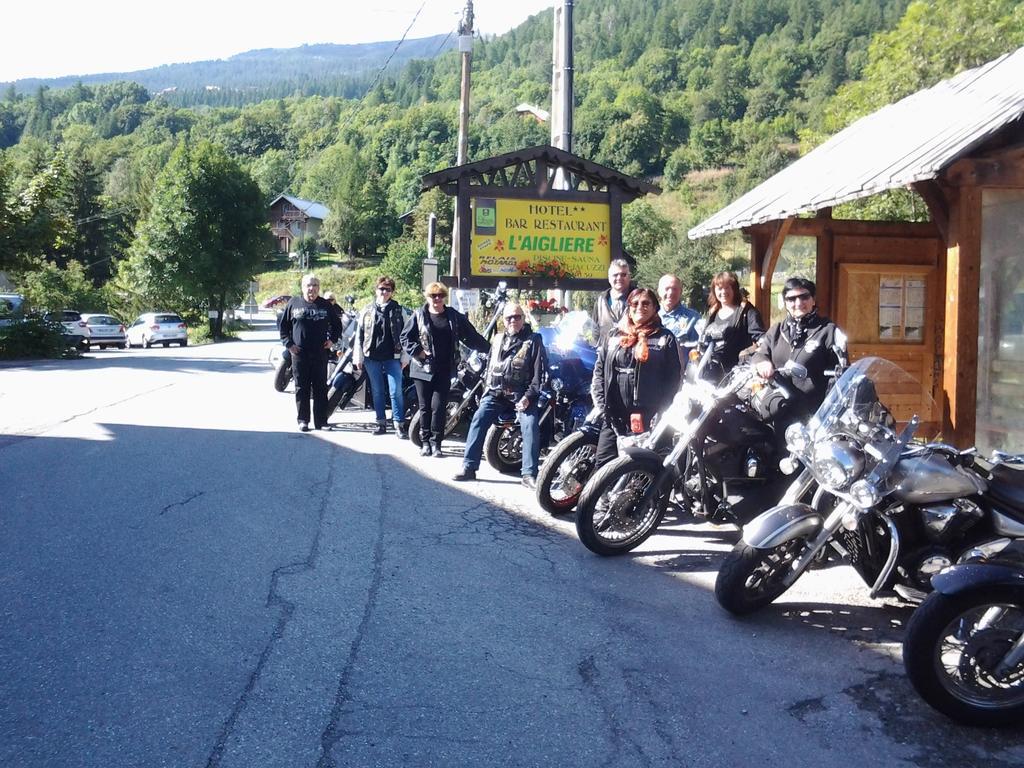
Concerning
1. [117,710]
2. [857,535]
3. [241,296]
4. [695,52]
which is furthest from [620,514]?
[695,52]

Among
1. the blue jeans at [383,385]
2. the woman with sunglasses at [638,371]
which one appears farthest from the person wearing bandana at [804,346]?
the blue jeans at [383,385]

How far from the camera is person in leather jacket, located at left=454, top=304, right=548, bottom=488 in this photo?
819 cm

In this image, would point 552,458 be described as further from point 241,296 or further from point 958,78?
point 241,296

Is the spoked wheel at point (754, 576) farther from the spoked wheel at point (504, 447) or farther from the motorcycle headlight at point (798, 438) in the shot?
the spoked wheel at point (504, 447)

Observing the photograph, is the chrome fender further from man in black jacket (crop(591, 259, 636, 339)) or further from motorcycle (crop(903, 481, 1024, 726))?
man in black jacket (crop(591, 259, 636, 339))

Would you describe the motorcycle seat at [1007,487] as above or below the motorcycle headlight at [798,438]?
below

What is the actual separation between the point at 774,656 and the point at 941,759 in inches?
41.0

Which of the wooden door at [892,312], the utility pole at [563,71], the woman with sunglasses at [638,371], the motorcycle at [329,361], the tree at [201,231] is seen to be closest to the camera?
the woman with sunglasses at [638,371]

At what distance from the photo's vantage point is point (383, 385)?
37.0ft

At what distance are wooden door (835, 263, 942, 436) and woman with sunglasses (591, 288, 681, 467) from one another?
412cm

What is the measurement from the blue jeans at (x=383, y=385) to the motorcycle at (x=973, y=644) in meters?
7.66

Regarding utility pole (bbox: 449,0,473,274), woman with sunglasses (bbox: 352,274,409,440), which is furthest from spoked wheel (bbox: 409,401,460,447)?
utility pole (bbox: 449,0,473,274)

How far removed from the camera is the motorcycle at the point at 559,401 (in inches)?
347

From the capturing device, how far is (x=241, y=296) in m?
49.2
